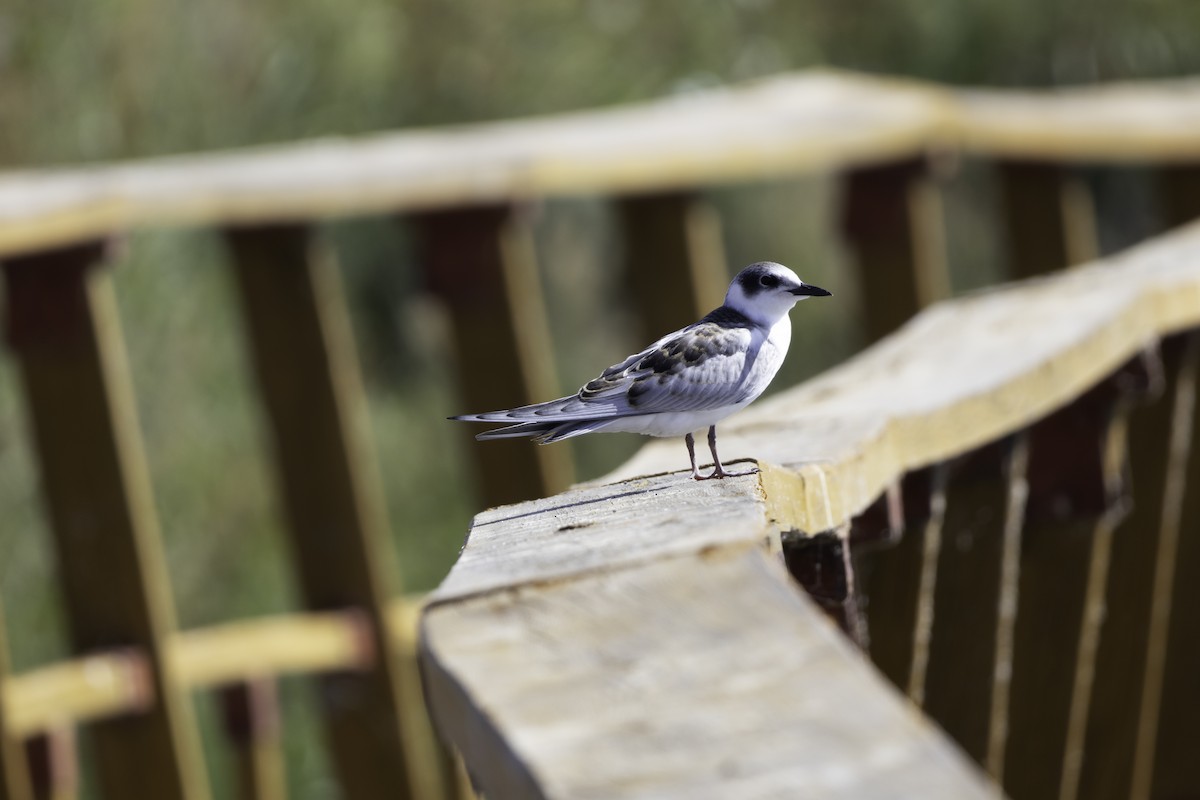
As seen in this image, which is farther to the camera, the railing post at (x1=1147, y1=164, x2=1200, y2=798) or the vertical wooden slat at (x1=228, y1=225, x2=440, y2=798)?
the vertical wooden slat at (x1=228, y1=225, x2=440, y2=798)

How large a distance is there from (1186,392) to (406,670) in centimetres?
243

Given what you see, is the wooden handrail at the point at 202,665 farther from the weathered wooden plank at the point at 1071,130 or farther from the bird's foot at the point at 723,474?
the weathered wooden plank at the point at 1071,130

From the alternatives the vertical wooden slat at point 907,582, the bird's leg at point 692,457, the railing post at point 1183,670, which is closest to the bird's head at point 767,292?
the bird's leg at point 692,457

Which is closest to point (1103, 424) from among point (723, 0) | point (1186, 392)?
point (1186, 392)

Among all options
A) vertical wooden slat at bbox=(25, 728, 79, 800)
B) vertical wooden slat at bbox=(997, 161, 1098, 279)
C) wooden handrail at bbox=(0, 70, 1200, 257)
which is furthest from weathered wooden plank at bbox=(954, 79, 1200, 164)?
vertical wooden slat at bbox=(25, 728, 79, 800)

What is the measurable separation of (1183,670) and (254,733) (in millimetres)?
3006

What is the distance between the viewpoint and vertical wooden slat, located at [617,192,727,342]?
18.2 feet

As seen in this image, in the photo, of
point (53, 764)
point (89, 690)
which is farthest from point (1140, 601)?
point (53, 764)

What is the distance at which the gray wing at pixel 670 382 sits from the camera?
111 inches

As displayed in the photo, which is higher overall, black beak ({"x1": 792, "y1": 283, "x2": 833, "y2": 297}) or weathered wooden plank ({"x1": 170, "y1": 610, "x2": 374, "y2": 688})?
black beak ({"x1": 792, "y1": 283, "x2": 833, "y2": 297})

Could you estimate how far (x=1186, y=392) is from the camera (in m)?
3.52

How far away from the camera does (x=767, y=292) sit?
3.28 meters

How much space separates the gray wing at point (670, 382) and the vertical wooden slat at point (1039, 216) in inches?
153

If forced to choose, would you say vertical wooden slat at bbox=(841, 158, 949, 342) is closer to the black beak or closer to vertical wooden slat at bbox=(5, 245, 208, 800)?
vertical wooden slat at bbox=(5, 245, 208, 800)
